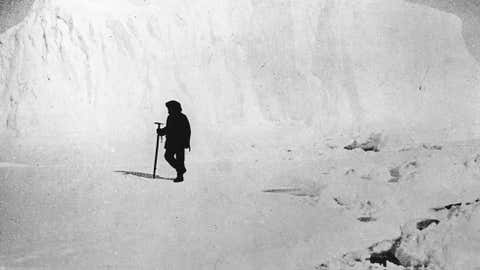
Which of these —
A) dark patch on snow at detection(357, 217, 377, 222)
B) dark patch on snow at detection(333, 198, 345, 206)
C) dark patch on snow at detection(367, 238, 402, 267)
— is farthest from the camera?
dark patch on snow at detection(333, 198, 345, 206)

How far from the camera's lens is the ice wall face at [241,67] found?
515 inches

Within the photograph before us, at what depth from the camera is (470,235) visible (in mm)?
2896

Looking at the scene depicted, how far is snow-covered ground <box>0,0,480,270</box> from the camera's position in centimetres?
362

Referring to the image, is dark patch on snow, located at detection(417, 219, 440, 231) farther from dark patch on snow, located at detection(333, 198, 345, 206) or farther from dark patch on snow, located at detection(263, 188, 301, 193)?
dark patch on snow, located at detection(263, 188, 301, 193)

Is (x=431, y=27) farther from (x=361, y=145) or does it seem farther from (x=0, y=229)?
(x=0, y=229)

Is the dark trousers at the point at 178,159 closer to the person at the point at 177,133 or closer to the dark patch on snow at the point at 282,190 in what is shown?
the person at the point at 177,133

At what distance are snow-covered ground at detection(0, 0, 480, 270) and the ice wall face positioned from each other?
0.05 m

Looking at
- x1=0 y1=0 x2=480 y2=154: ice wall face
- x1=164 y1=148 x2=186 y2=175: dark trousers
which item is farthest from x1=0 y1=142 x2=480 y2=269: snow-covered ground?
x1=0 y1=0 x2=480 y2=154: ice wall face

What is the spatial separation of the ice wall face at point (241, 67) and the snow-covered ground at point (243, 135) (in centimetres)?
5

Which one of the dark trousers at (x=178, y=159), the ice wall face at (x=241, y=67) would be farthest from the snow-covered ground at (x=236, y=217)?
the ice wall face at (x=241, y=67)

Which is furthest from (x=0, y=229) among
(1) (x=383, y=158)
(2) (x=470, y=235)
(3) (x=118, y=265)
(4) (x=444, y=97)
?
(4) (x=444, y=97)

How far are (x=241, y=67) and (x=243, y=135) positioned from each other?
279cm

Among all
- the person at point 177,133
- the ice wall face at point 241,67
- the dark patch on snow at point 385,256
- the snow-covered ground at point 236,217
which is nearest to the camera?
the dark patch on snow at point 385,256

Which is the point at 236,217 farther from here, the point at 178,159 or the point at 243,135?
the point at 243,135
